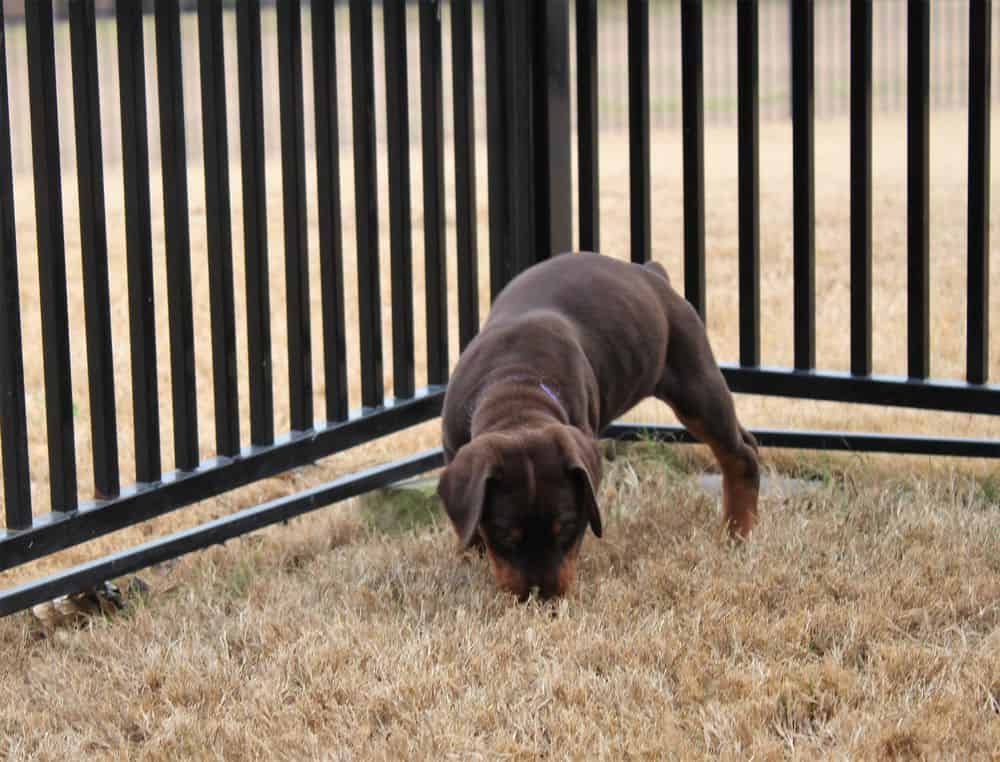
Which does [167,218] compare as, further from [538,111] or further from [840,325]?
[840,325]

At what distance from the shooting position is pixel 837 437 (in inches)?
223

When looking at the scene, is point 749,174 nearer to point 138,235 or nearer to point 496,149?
point 496,149

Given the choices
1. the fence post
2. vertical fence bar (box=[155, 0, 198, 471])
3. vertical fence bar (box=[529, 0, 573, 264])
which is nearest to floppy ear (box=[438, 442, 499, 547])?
vertical fence bar (box=[155, 0, 198, 471])

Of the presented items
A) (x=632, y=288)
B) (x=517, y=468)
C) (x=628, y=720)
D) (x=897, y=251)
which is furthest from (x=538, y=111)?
(x=897, y=251)

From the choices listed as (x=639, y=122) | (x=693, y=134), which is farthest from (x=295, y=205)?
(x=693, y=134)

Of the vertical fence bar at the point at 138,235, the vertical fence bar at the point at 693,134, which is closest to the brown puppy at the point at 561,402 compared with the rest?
the vertical fence bar at the point at 693,134

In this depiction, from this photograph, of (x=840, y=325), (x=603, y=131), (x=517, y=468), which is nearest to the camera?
(x=517, y=468)

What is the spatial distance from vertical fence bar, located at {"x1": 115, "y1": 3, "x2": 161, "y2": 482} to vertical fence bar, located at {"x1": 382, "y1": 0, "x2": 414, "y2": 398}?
1.00 m

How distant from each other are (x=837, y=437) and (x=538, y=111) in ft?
5.21

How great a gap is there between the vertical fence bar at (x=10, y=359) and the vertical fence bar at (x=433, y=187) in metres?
1.61

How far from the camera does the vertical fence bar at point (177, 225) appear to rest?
181 inches

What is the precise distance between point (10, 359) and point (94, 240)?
0.42 meters

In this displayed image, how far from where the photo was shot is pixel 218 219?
4844mm

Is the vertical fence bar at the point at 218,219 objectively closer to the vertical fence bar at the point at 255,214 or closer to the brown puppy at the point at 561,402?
the vertical fence bar at the point at 255,214
